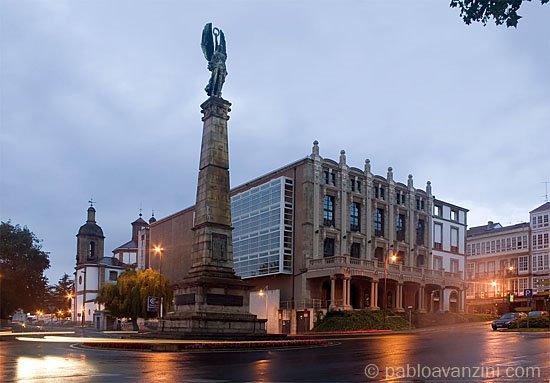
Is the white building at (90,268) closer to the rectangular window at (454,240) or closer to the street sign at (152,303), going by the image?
the street sign at (152,303)

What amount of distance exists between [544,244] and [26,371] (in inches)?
3435

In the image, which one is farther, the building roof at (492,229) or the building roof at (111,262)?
the building roof at (111,262)

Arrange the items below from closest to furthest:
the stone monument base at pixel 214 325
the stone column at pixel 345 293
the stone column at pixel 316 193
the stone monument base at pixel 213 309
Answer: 1. the stone monument base at pixel 214 325
2. the stone monument base at pixel 213 309
3. the stone column at pixel 345 293
4. the stone column at pixel 316 193

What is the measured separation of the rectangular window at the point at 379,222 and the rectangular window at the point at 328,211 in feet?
22.8

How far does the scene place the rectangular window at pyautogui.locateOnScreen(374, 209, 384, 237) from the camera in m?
71.1

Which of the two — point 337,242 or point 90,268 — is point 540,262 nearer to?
point 337,242

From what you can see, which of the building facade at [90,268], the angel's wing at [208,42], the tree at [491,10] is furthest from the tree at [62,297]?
the tree at [491,10]

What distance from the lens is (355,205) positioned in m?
69.4

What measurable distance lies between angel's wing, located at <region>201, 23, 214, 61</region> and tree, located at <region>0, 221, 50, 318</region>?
36103mm

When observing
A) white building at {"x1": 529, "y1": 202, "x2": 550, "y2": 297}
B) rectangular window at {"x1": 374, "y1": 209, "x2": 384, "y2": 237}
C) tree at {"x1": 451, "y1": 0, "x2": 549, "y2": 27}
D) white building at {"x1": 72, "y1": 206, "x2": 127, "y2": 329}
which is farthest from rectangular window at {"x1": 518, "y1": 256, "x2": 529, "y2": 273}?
tree at {"x1": 451, "y1": 0, "x2": 549, "y2": 27}

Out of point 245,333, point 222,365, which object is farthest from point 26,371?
point 245,333

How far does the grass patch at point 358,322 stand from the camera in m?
52.2

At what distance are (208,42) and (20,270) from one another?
3674 centimetres

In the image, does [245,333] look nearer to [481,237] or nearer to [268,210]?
[268,210]
